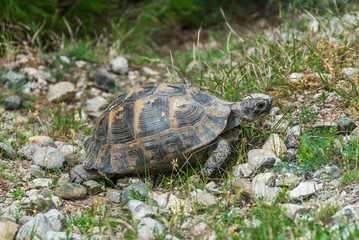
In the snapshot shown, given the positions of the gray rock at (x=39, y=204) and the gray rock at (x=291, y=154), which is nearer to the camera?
the gray rock at (x=39, y=204)

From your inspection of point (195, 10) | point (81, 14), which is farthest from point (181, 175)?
point (195, 10)

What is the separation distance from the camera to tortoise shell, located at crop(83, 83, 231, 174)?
3555mm

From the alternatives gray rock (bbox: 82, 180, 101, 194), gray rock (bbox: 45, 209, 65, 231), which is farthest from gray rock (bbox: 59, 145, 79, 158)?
gray rock (bbox: 45, 209, 65, 231)

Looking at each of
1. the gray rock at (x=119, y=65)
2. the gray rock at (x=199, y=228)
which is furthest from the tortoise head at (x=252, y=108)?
the gray rock at (x=119, y=65)

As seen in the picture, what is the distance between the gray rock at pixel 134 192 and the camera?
3296 mm

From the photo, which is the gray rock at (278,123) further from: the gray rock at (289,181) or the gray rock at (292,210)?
the gray rock at (292,210)

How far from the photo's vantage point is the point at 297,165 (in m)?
3.37

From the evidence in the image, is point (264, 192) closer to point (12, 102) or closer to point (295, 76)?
point (295, 76)

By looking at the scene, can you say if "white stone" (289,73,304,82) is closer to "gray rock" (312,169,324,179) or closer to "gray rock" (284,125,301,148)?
"gray rock" (284,125,301,148)

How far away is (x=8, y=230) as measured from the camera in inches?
106

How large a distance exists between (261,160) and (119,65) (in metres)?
4.28

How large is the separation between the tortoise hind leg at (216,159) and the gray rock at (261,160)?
0.77ft

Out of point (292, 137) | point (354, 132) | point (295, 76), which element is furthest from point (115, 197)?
point (295, 76)

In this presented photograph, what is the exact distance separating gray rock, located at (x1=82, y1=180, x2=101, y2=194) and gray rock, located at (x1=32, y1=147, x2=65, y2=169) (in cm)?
56
